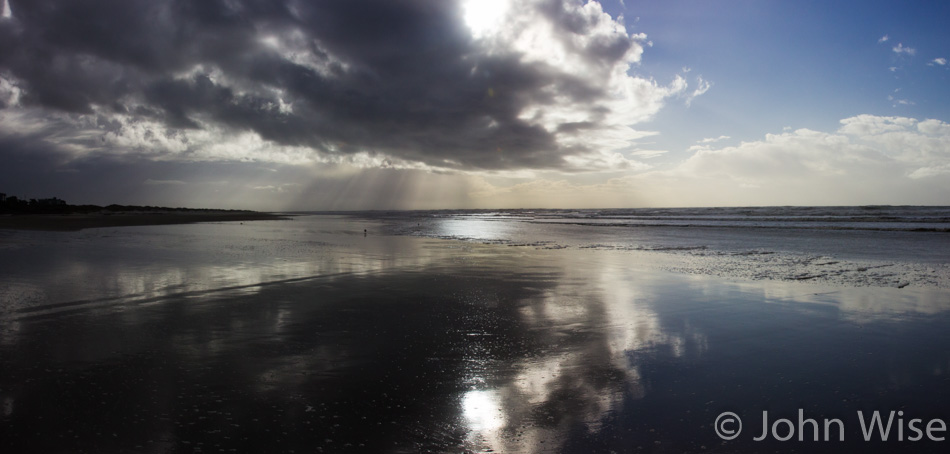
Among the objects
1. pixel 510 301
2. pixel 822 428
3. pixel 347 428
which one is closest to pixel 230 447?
pixel 347 428

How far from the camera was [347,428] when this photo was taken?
4406 mm

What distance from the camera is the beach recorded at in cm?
435

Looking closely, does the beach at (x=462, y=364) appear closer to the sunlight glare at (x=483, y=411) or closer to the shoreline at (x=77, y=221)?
the sunlight glare at (x=483, y=411)

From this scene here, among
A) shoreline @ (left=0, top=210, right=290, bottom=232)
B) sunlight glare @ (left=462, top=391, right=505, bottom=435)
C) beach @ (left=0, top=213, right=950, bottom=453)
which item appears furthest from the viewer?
shoreline @ (left=0, top=210, right=290, bottom=232)
